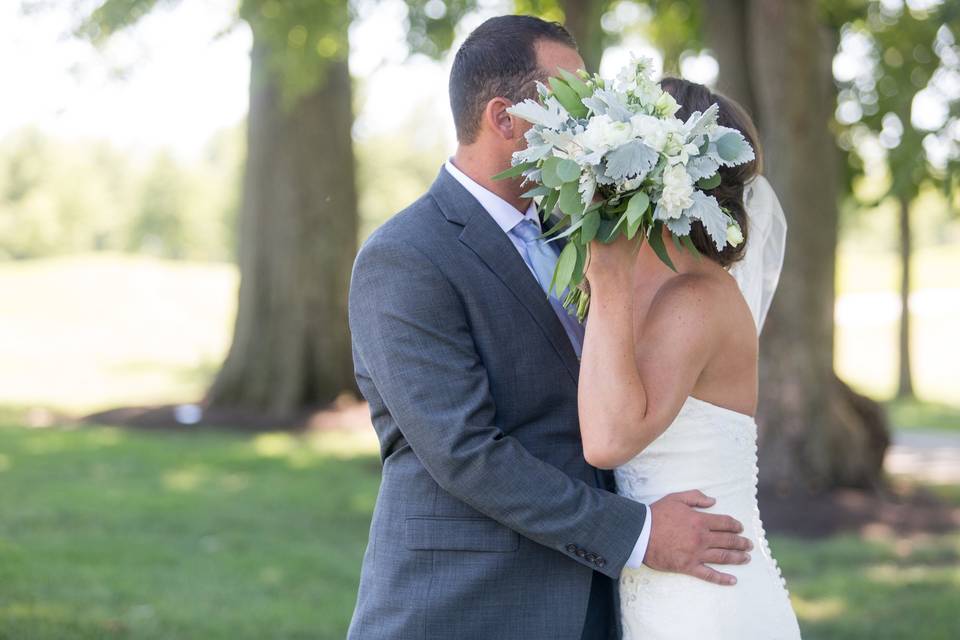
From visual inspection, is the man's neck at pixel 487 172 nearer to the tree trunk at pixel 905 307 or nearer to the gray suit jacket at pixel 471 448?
the gray suit jacket at pixel 471 448

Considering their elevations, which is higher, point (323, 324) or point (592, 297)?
point (592, 297)

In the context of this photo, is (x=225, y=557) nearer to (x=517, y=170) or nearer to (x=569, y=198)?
(x=517, y=170)

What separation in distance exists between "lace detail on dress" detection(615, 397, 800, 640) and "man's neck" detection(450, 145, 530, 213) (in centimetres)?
74

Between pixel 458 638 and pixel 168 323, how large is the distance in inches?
1471

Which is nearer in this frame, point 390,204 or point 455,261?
point 455,261

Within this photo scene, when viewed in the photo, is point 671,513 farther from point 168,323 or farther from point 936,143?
point 168,323

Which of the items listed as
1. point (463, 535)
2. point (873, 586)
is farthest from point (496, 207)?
point (873, 586)

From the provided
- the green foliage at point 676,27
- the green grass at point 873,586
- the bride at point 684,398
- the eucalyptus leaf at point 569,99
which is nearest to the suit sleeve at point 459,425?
the bride at point 684,398

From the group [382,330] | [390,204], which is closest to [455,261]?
[382,330]

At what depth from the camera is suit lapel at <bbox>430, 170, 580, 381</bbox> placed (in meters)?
3.04

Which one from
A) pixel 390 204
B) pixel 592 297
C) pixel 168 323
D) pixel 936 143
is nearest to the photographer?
pixel 592 297

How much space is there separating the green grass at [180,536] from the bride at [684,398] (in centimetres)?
382

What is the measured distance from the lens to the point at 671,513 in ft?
9.78

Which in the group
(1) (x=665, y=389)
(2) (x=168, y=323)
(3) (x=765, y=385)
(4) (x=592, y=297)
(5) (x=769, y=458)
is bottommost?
(2) (x=168, y=323)
